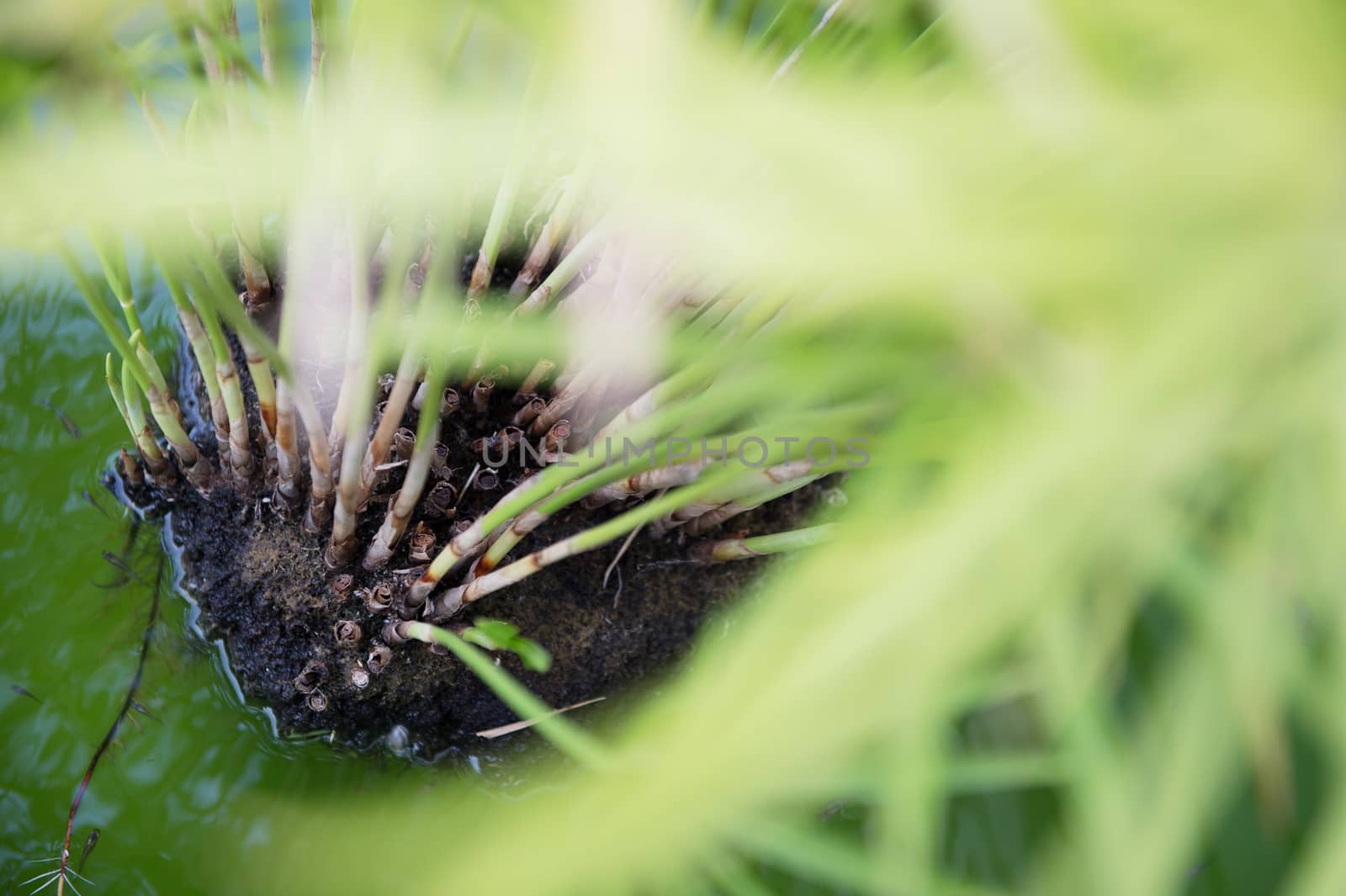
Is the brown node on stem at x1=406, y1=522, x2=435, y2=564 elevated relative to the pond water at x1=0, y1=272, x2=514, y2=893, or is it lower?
elevated

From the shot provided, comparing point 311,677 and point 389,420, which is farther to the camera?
point 311,677

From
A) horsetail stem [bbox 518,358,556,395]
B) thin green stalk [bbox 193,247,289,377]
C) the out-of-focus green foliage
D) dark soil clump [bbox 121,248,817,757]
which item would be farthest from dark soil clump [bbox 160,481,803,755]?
the out-of-focus green foliage

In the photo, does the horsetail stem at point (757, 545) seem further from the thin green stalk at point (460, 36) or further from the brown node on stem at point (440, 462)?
the thin green stalk at point (460, 36)

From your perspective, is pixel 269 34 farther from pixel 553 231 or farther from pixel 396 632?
pixel 396 632

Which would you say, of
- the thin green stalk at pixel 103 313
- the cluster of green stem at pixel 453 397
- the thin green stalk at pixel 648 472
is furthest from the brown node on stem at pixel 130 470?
the thin green stalk at pixel 648 472

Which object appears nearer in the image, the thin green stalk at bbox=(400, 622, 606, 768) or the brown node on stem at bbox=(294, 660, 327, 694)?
the thin green stalk at bbox=(400, 622, 606, 768)

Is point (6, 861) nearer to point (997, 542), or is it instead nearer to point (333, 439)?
point (333, 439)

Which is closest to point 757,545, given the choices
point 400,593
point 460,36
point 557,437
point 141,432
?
point 557,437

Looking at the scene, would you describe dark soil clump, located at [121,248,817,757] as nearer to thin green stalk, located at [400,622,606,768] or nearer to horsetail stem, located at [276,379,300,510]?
horsetail stem, located at [276,379,300,510]
